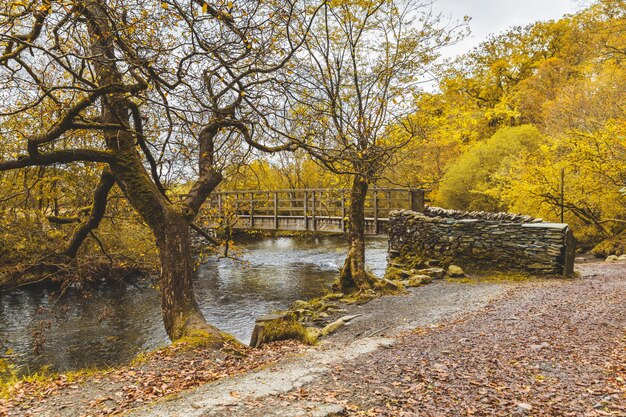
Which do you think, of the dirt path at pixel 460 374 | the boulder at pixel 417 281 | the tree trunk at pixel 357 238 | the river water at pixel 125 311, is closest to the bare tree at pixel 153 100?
the dirt path at pixel 460 374

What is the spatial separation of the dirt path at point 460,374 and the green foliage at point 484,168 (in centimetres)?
1272

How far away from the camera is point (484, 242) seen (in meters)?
11.2

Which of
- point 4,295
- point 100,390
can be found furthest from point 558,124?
point 4,295

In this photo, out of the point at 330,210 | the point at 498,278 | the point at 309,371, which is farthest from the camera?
the point at 330,210

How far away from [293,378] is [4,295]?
1081 centimetres

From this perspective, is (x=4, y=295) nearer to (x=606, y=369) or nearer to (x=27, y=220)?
(x=27, y=220)

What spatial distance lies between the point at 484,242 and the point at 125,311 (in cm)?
986

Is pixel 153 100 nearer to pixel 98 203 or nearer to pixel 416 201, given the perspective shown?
pixel 98 203

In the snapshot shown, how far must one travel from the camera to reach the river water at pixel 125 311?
23.4 ft

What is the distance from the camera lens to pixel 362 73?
31.8ft

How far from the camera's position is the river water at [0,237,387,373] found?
7.12 metres

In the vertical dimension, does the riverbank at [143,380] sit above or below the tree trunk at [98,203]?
below

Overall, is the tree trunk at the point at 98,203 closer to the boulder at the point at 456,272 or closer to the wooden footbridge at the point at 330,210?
the wooden footbridge at the point at 330,210

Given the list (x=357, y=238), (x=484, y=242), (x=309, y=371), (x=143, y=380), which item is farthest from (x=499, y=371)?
(x=484, y=242)
